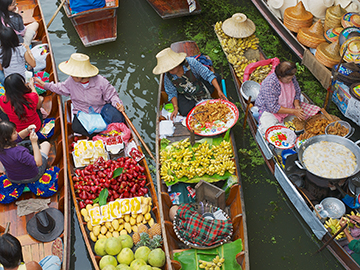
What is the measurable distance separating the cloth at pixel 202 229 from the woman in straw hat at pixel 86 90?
6.78 feet

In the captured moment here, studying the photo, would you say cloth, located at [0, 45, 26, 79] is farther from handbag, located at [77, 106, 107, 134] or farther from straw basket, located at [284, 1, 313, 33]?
straw basket, located at [284, 1, 313, 33]

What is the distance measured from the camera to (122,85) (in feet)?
23.0

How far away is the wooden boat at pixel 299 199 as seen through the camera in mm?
3953

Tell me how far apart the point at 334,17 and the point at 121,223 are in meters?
5.20

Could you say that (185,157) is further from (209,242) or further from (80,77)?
(80,77)

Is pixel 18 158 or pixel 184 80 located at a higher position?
pixel 18 158

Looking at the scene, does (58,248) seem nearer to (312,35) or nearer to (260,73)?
(260,73)

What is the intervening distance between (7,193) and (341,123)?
4.61m

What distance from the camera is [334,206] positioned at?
168 inches

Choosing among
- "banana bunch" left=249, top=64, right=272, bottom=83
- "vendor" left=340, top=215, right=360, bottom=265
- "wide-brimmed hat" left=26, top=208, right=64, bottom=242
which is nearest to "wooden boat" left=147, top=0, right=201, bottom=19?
"banana bunch" left=249, top=64, right=272, bottom=83

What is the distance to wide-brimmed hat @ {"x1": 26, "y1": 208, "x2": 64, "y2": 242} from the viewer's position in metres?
4.09

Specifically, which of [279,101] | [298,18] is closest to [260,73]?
[279,101]

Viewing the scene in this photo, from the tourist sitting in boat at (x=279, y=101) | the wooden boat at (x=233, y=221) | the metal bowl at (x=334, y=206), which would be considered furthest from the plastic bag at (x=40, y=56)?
the metal bowl at (x=334, y=206)

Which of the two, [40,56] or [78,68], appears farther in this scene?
[40,56]
